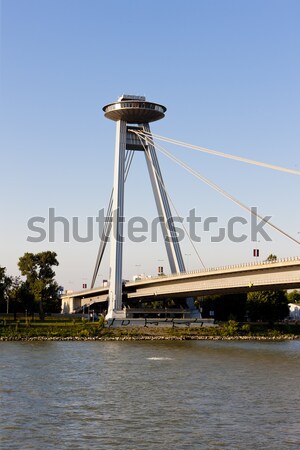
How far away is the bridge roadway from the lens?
63.8 meters

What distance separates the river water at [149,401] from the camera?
25.4 meters

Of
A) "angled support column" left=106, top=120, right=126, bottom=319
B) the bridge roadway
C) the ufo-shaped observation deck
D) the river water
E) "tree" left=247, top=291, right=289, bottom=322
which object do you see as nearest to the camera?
the river water

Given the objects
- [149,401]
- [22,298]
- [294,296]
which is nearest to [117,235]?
[22,298]

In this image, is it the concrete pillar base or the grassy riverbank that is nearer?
the grassy riverbank

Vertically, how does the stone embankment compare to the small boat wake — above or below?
above

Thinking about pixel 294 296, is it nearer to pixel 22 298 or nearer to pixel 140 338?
pixel 22 298

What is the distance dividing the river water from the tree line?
194 feet

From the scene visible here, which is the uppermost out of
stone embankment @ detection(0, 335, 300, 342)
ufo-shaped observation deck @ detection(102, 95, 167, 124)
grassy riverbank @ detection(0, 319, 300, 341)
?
ufo-shaped observation deck @ detection(102, 95, 167, 124)

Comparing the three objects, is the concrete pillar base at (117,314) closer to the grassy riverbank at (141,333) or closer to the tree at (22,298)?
the grassy riverbank at (141,333)

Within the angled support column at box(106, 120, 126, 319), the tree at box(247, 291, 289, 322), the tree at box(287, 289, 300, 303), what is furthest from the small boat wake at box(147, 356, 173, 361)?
the tree at box(287, 289, 300, 303)

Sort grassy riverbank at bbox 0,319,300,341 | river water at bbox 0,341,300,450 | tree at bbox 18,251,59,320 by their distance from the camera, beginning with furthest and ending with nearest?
1. tree at bbox 18,251,59,320
2. grassy riverbank at bbox 0,319,300,341
3. river water at bbox 0,341,300,450

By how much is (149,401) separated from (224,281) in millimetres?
43800

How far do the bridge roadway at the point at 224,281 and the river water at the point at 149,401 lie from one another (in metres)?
9.68

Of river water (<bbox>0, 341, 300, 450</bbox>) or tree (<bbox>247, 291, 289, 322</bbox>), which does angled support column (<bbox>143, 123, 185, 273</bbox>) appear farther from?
river water (<bbox>0, 341, 300, 450</bbox>)
